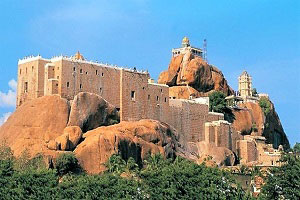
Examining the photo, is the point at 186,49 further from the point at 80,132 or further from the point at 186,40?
the point at 80,132

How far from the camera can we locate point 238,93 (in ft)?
384

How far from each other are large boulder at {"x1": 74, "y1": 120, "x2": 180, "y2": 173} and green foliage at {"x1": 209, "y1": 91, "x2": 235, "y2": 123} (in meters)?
15.0

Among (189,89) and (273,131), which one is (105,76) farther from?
(273,131)

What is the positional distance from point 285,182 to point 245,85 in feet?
216

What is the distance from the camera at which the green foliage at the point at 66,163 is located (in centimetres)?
7081

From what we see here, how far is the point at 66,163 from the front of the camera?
70750 millimetres

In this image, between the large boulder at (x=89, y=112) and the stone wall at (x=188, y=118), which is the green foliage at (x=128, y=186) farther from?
the stone wall at (x=188, y=118)

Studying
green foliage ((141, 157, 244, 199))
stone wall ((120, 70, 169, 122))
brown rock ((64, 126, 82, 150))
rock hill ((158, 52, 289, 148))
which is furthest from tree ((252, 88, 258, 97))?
green foliage ((141, 157, 244, 199))

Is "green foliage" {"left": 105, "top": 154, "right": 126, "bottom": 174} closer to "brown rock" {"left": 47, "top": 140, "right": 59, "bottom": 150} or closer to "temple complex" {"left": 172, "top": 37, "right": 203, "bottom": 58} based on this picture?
"brown rock" {"left": 47, "top": 140, "right": 59, "bottom": 150}

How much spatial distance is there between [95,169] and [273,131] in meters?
48.5

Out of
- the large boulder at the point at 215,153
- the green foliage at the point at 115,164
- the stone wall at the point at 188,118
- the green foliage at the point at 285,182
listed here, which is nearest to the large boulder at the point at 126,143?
the green foliage at the point at 115,164

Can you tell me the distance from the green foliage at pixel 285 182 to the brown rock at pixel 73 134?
84.6ft

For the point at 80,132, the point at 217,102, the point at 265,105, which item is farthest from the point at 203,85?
the point at 80,132

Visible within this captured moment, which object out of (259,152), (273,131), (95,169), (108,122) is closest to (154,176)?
(95,169)
